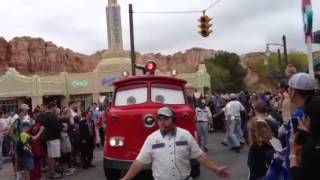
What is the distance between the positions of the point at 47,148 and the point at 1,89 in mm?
38712

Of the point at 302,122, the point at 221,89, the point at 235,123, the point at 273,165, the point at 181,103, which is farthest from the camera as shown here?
the point at 221,89

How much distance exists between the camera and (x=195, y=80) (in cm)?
5803

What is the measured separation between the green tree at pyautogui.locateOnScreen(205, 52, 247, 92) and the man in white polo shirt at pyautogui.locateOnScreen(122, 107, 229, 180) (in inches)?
3585

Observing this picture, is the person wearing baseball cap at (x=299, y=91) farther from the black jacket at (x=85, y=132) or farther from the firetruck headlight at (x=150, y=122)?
the black jacket at (x=85, y=132)

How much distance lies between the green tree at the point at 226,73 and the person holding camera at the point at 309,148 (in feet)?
305

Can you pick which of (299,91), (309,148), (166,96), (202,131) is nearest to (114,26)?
(202,131)

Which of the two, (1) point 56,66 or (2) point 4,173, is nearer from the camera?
(2) point 4,173

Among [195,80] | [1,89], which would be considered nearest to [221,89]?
[195,80]

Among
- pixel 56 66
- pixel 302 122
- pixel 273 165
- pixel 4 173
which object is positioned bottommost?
pixel 4 173

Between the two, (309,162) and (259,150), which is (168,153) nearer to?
(259,150)

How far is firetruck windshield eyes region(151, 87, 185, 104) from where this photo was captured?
11820 millimetres

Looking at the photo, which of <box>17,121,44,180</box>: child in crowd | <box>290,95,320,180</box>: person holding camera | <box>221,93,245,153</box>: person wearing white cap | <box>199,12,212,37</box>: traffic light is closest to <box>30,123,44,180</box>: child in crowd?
<box>17,121,44,180</box>: child in crowd

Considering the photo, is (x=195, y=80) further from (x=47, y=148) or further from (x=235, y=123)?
(x=47, y=148)

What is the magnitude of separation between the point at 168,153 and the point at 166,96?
6.24 m
